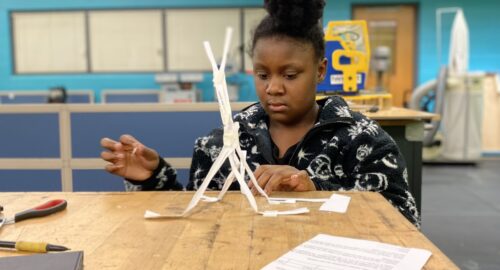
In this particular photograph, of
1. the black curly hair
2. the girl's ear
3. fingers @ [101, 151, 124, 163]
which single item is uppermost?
the black curly hair

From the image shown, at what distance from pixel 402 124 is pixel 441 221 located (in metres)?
1.21

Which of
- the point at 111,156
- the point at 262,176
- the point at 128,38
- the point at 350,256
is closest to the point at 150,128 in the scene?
the point at 111,156

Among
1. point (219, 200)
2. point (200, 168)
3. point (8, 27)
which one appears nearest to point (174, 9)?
point (8, 27)

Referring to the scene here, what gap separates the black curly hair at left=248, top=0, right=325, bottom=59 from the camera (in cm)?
116

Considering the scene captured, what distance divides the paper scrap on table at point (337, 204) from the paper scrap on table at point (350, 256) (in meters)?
0.15

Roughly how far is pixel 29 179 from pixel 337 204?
6.36ft

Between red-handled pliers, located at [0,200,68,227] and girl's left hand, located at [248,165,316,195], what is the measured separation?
0.33m

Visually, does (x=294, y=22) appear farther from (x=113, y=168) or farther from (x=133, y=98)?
(x=133, y=98)

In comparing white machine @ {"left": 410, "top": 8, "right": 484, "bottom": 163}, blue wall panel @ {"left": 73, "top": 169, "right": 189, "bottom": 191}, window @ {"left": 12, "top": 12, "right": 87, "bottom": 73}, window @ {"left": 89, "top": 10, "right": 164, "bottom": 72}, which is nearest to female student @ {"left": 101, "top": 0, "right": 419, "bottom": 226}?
blue wall panel @ {"left": 73, "top": 169, "right": 189, "bottom": 191}

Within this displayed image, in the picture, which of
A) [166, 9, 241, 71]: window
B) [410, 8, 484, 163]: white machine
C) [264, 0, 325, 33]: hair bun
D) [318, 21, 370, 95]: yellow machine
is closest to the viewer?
[264, 0, 325, 33]: hair bun

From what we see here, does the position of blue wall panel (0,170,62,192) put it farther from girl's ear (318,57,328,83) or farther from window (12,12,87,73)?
window (12,12,87,73)

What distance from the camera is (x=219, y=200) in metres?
0.82

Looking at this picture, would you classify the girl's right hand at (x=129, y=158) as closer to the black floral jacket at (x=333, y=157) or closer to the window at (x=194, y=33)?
the black floral jacket at (x=333, y=157)

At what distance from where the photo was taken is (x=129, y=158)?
0.98 m
